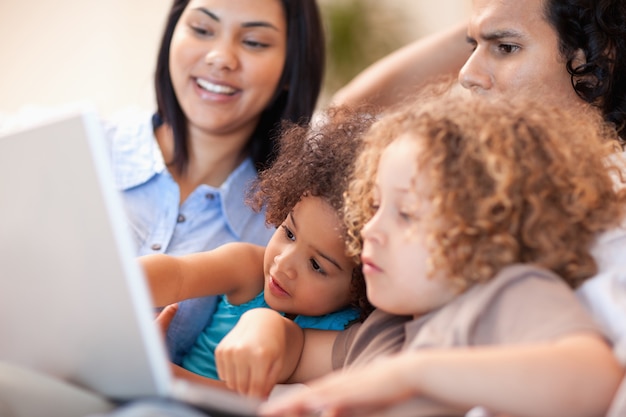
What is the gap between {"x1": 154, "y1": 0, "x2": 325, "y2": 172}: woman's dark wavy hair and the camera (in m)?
1.88

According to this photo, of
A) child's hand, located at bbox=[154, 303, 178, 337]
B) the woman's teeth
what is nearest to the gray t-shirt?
child's hand, located at bbox=[154, 303, 178, 337]

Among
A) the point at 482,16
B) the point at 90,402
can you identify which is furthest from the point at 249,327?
the point at 482,16

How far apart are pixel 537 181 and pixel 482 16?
574mm

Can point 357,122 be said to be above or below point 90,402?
above

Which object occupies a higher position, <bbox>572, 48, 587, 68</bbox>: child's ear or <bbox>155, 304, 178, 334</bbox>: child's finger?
<bbox>572, 48, 587, 68</bbox>: child's ear

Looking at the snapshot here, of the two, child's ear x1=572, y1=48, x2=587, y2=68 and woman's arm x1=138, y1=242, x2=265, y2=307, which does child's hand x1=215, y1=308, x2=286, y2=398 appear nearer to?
woman's arm x1=138, y1=242, x2=265, y2=307

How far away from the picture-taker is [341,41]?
3414 millimetres

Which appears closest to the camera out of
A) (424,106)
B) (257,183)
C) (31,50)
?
(424,106)

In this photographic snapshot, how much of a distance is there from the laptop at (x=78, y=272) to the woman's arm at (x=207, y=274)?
0.32 metres

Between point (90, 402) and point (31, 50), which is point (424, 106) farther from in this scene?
point (31, 50)

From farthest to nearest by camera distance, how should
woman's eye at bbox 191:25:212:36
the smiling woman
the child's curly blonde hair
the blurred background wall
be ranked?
the blurred background wall → woman's eye at bbox 191:25:212:36 → the smiling woman → the child's curly blonde hair

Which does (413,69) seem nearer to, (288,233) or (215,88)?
(215,88)

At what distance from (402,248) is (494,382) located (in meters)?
0.21

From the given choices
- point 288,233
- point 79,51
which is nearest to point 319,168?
point 288,233
